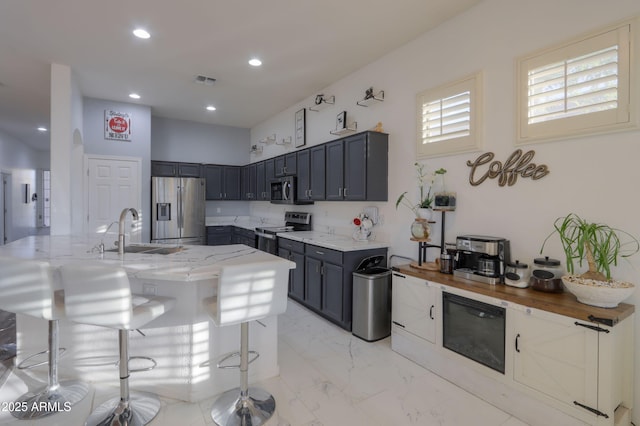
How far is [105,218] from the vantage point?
5227 millimetres

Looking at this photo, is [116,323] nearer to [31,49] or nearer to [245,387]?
[245,387]

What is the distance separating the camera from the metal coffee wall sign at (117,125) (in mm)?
5234

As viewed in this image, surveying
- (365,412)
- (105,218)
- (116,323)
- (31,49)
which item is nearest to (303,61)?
(31,49)

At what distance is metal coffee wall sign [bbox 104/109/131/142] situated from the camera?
17.2 feet

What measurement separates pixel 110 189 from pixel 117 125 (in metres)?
1.06

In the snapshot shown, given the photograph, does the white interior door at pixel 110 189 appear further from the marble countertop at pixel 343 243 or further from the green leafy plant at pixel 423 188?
the green leafy plant at pixel 423 188

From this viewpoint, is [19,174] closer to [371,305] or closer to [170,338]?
[170,338]

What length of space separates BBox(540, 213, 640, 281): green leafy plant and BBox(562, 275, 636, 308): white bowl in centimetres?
8

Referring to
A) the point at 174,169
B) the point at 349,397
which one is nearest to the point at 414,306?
the point at 349,397

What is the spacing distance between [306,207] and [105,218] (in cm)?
327

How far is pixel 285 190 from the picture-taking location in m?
5.03

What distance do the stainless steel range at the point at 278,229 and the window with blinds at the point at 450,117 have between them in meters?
2.35

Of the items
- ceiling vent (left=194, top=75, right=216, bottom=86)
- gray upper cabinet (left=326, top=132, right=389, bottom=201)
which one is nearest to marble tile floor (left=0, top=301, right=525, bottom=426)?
gray upper cabinet (left=326, top=132, right=389, bottom=201)

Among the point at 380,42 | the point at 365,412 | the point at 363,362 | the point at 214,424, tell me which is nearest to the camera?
the point at 214,424
